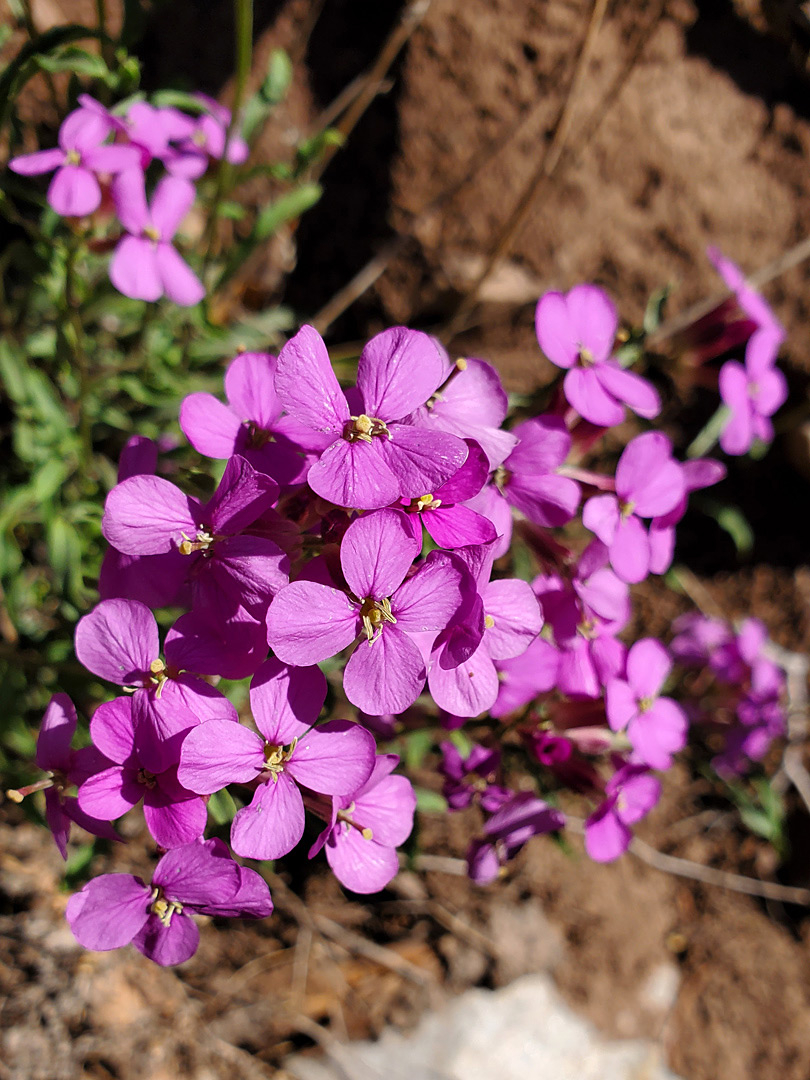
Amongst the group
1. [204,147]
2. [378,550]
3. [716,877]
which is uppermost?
[378,550]

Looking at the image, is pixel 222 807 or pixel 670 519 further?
pixel 670 519

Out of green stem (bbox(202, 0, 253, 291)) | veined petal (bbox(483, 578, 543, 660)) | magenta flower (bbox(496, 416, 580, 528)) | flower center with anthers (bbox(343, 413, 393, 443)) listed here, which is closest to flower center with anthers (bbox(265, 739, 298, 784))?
veined petal (bbox(483, 578, 543, 660))

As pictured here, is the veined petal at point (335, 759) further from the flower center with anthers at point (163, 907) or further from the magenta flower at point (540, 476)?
the magenta flower at point (540, 476)

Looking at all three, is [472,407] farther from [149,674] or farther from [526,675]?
[149,674]

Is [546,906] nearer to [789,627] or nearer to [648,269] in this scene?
[789,627]

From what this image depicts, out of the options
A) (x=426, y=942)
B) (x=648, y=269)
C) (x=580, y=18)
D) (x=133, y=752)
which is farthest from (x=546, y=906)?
(x=580, y=18)

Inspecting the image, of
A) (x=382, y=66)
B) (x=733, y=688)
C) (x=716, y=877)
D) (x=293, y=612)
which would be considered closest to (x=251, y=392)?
(x=293, y=612)

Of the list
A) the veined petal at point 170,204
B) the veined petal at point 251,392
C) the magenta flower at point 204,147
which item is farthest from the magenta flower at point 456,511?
the magenta flower at point 204,147
